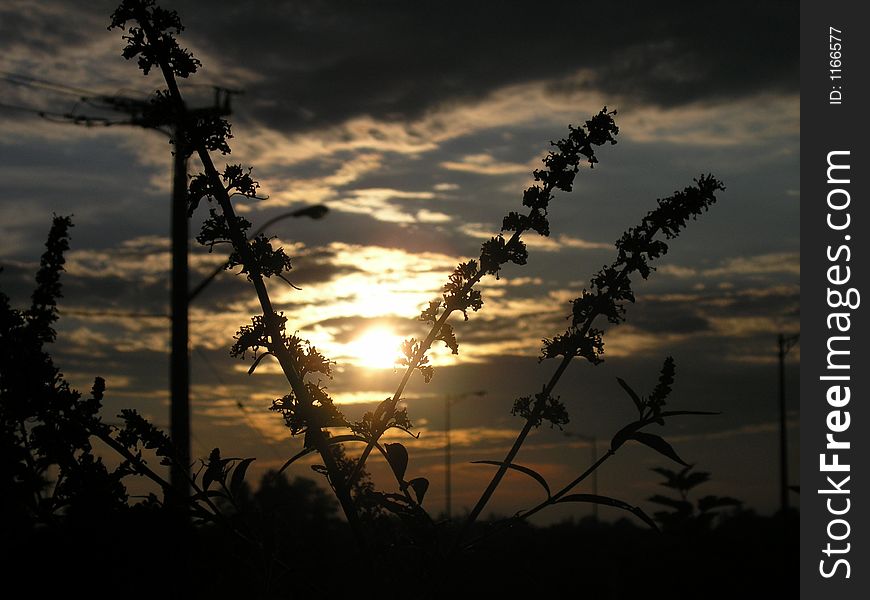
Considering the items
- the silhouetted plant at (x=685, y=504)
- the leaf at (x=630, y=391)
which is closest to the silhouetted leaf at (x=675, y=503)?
the silhouetted plant at (x=685, y=504)

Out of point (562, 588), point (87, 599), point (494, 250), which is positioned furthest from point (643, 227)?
point (562, 588)

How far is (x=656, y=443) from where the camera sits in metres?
3.69

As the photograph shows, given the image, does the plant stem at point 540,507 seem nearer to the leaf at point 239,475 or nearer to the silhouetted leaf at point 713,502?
the leaf at point 239,475

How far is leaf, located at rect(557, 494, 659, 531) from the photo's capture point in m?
3.52

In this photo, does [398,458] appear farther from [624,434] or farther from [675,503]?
[675,503]

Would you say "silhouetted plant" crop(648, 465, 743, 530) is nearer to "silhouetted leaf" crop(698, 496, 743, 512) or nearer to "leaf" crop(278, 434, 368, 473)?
"silhouetted leaf" crop(698, 496, 743, 512)

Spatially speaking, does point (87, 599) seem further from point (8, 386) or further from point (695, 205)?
point (695, 205)

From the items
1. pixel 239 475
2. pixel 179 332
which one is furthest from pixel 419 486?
pixel 179 332

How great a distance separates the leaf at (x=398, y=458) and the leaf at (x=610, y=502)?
1.87ft

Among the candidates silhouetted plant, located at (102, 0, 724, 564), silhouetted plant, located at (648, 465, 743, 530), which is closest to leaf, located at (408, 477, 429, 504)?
silhouetted plant, located at (102, 0, 724, 564)

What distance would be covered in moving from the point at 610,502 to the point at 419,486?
0.69 metres

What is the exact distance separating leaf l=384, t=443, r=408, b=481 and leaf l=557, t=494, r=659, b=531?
57 cm

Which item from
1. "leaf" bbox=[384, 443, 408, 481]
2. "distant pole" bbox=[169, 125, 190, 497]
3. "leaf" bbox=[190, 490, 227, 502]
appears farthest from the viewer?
"distant pole" bbox=[169, 125, 190, 497]

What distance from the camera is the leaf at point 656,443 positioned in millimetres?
3602
